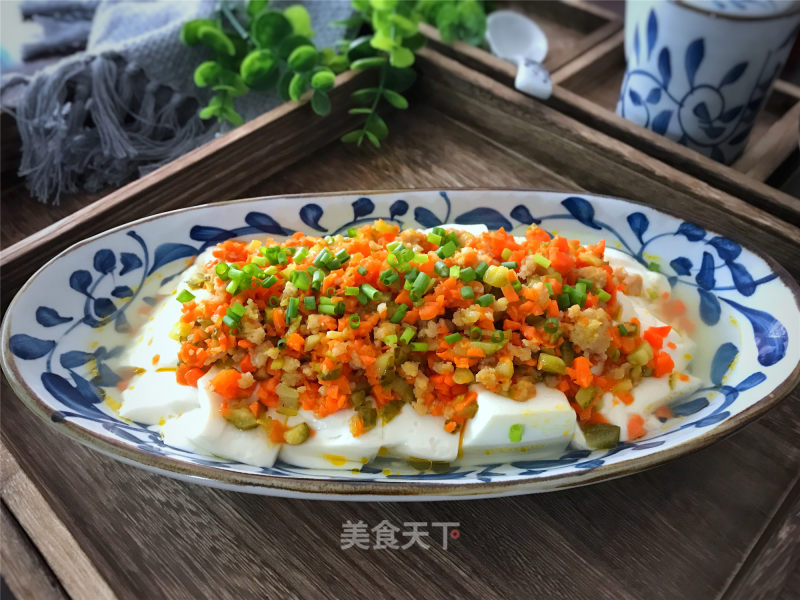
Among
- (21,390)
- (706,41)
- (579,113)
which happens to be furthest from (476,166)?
(21,390)

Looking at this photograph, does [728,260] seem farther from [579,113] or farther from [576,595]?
[576,595]

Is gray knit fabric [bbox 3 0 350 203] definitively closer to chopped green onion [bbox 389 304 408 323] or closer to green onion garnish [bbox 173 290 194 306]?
green onion garnish [bbox 173 290 194 306]

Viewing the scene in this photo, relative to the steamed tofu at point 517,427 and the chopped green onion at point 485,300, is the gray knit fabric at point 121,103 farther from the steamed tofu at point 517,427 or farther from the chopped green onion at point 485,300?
the steamed tofu at point 517,427

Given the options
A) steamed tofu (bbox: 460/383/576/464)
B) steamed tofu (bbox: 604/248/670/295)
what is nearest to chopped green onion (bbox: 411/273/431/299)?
steamed tofu (bbox: 460/383/576/464)

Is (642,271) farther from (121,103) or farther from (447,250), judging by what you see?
(121,103)

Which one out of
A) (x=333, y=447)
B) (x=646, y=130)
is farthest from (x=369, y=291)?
(x=646, y=130)
